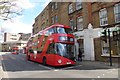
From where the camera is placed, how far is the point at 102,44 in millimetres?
23984

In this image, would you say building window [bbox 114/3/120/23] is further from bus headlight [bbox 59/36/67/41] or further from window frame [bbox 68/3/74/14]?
window frame [bbox 68/3/74/14]

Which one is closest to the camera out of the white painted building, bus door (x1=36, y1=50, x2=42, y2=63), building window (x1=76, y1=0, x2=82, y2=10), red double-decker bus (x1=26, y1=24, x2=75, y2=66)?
red double-decker bus (x1=26, y1=24, x2=75, y2=66)

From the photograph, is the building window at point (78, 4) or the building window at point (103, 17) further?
the building window at point (78, 4)

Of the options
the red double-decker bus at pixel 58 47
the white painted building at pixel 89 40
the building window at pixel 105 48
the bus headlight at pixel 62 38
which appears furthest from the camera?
the white painted building at pixel 89 40

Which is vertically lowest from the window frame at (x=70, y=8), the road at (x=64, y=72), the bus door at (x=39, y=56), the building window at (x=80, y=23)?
the road at (x=64, y=72)

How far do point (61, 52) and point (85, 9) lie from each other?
34.4 ft

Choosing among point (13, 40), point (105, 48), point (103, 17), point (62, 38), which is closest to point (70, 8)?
point (103, 17)

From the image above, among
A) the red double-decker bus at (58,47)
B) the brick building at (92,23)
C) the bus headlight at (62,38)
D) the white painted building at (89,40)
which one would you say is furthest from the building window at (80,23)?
the bus headlight at (62,38)

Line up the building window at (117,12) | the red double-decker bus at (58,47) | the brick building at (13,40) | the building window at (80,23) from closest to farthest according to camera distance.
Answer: the red double-decker bus at (58,47)
the building window at (117,12)
the building window at (80,23)
the brick building at (13,40)

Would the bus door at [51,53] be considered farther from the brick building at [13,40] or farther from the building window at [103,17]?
the brick building at [13,40]

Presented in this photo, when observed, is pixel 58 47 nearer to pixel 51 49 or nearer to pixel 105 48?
pixel 51 49

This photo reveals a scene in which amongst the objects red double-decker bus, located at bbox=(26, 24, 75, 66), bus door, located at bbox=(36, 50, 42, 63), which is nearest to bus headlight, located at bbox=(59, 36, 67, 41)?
red double-decker bus, located at bbox=(26, 24, 75, 66)

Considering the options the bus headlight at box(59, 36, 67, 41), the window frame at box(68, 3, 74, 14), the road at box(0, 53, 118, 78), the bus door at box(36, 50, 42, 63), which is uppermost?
the window frame at box(68, 3, 74, 14)

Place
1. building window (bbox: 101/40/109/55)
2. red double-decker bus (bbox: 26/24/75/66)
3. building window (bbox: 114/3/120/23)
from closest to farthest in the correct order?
red double-decker bus (bbox: 26/24/75/66) → building window (bbox: 114/3/120/23) → building window (bbox: 101/40/109/55)
